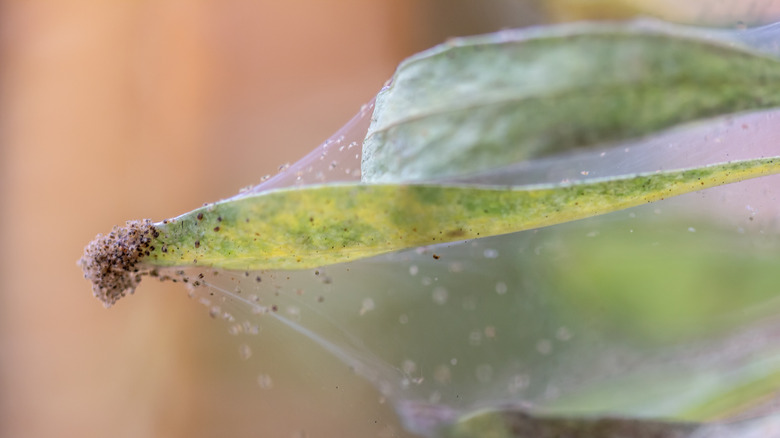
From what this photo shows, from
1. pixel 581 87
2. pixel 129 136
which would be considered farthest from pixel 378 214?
pixel 129 136

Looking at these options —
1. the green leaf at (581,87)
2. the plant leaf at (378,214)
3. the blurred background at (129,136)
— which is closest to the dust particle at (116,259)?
the plant leaf at (378,214)

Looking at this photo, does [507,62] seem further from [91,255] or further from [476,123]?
[91,255]

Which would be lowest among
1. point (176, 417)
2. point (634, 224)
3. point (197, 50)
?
point (176, 417)

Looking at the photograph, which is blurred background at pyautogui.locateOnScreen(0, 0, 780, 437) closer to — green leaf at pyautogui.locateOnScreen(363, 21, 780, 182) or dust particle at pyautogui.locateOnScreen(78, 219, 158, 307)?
dust particle at pyautogui.locateOnScreen(78, 219, 158, 307)

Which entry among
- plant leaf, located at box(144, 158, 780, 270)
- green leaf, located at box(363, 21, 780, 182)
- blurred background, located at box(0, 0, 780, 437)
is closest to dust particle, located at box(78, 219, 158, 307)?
plant leaf, located at box(144, 158, 780, 270)

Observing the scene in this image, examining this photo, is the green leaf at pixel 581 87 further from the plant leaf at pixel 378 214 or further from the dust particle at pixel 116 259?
the dust particle at pixel 116 259

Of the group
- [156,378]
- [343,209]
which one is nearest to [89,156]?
[156,378]

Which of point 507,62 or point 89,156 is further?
point 89,156

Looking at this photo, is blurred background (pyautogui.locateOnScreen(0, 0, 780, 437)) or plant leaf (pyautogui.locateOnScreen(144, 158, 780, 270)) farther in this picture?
blurred background (pyautogui.locateOnScreen(0, 0, 780, 437))

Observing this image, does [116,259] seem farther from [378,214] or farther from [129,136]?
[129,136]
